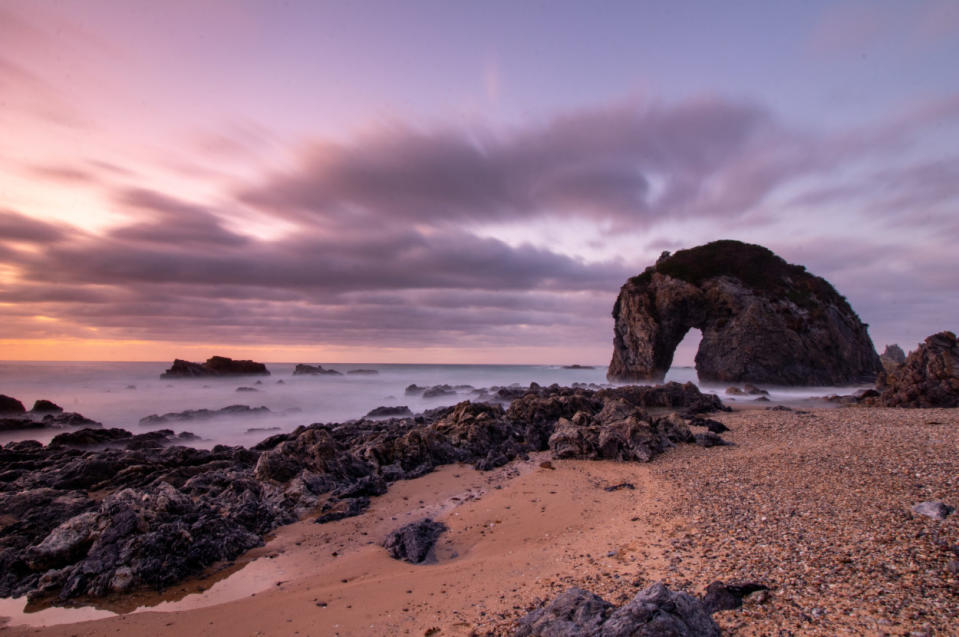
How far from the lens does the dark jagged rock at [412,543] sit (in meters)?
6.75

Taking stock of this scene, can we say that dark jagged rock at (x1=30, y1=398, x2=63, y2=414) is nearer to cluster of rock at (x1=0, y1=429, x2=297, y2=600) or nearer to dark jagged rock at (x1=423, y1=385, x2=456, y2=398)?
cluster of rock at (x1=0, y1=429, x2=297, y2=600)

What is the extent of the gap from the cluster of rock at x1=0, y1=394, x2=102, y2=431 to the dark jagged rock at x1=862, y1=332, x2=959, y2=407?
38.8 metres

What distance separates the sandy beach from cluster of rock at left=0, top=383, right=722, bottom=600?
2.07ft

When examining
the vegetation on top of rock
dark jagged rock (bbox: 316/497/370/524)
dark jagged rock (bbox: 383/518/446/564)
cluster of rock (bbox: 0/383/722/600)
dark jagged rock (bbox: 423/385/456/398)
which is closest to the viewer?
cluster of rock (bbox: 0/383/722/600)

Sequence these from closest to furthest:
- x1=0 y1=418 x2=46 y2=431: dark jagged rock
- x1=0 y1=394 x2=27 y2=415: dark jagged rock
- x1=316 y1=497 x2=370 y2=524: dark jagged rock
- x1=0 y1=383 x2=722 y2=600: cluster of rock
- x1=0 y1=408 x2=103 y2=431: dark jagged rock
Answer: x1=0 y1=383 x2=722 y2=600: cluster of rock
x1=316 y1=497 x2=370 y2=524: dark jagged rock
x1=0 y1=418 x2=46 y2=431: dark jagged rock
x1=0 y1=408 x2=103 y2=431: dark jagged rock
x1=0 y1=394 x2=27 y2=415: dark jagged rock

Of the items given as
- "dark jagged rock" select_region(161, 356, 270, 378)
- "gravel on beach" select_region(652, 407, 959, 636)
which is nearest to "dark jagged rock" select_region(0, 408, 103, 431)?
"gravel on beach" select_region(652, 407, 959, 636)

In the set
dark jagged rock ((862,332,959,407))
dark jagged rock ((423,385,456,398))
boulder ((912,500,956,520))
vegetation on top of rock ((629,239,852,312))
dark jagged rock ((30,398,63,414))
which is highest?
vegetation on top of rock ((629,239,852,312))

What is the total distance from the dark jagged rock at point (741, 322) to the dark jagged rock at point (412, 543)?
1460 inches

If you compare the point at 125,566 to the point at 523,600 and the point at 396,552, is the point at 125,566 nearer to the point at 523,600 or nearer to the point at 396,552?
the point at 396,552

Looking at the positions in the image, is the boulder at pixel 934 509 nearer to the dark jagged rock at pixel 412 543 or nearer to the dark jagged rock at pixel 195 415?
the dark jagged rock at pixel 412 543

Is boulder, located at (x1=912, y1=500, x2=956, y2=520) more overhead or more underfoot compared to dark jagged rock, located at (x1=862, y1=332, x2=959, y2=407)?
more underfoot

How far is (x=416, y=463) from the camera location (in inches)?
496

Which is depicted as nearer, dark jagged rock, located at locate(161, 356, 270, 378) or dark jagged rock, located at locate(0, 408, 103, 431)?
dark jagged rock, located at locate(0, 408, 103, 431)

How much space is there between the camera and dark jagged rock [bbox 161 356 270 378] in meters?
57.9
